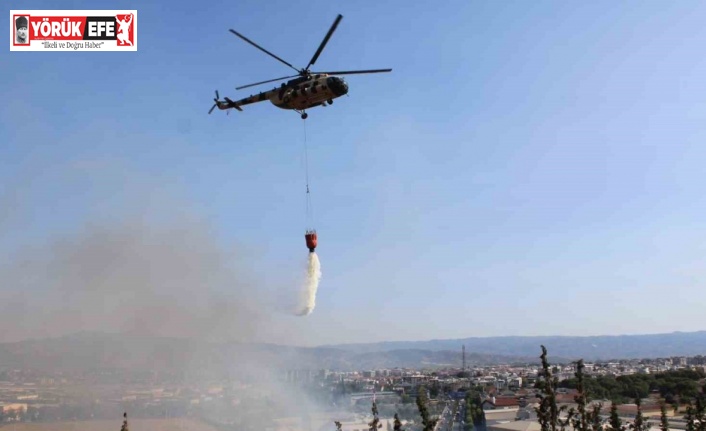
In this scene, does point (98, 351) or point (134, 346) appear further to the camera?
point (134, 346)

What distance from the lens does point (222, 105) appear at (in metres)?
34.1

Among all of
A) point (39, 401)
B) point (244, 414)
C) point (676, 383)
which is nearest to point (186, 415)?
point (244, 414)

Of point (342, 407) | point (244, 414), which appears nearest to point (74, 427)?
point (244, 414)

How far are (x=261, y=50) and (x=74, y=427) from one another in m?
69.9

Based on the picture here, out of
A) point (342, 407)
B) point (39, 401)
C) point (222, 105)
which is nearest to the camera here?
point (222, 105)

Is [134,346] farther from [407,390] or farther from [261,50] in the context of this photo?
[261,50]

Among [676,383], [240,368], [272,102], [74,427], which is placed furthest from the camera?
[240,368]

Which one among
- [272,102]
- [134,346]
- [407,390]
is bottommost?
[407,390]

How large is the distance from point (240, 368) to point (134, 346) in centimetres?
3611

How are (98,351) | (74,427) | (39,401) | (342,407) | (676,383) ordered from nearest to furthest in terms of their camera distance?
1. (74,427)
2. (676,383)
3. (39,401)
4. (342,407)
5. (98,351)

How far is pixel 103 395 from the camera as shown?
100938 millimetres

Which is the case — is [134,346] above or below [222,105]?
below

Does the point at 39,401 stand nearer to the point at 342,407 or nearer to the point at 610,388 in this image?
the point at 342,407

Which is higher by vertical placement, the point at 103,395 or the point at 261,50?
the point at 261,50
